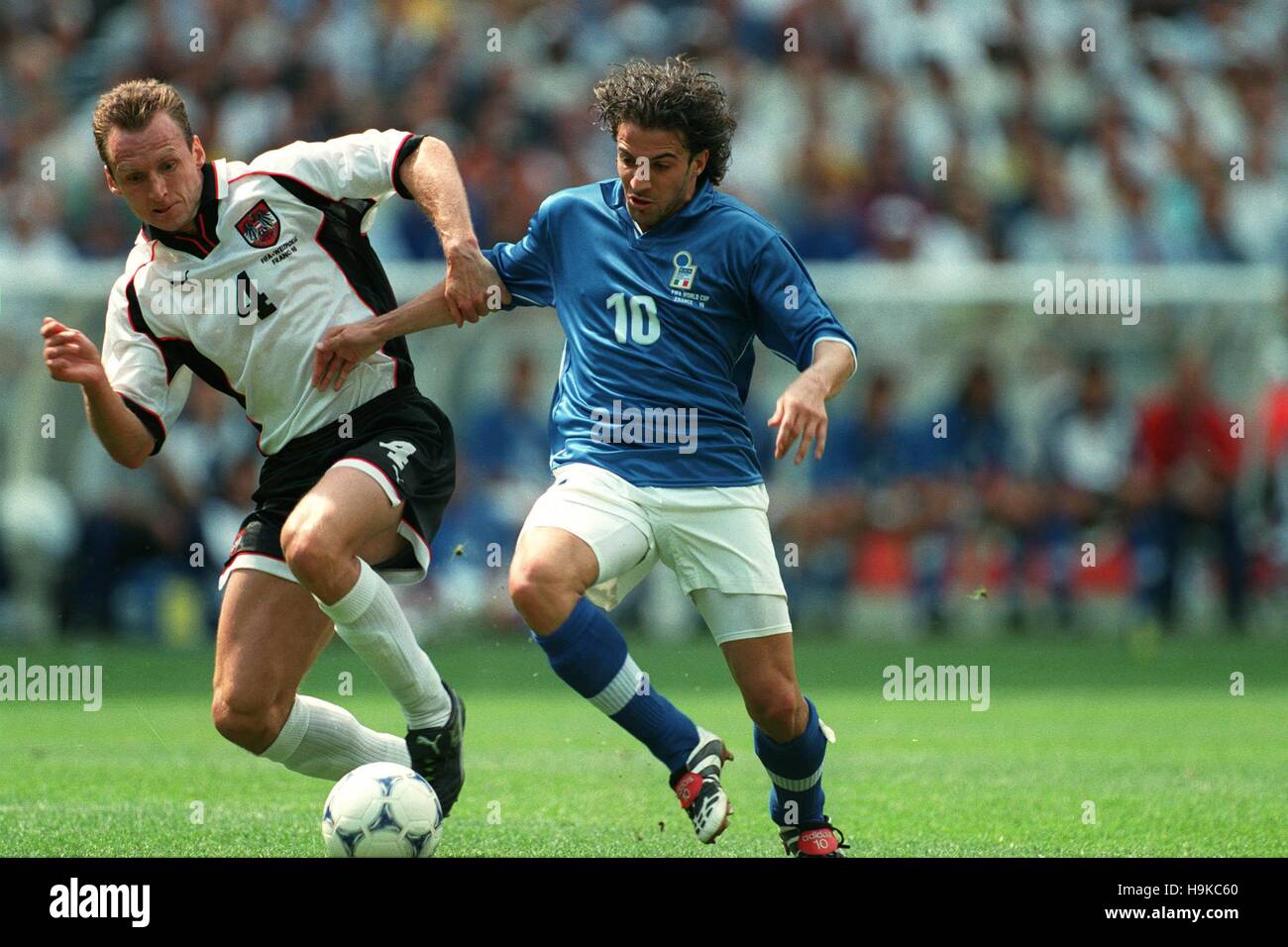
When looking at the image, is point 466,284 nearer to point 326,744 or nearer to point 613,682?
point 613,682

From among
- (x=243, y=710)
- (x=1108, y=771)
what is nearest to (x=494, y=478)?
(x=1108, y=771)

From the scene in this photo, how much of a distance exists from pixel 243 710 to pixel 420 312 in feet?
4.45

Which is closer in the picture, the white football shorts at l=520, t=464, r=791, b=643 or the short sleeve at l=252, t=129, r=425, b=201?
the white football shorts at l=520, t=464, r=791, b=643

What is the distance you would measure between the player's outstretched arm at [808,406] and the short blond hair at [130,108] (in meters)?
2.14

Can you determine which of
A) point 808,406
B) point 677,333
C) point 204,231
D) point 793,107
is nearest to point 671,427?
point 677,333

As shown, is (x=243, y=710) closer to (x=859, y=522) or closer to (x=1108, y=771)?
(x=1108, y=771)

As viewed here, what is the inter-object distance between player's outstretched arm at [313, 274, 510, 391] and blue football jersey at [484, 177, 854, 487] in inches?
14.4

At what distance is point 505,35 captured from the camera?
15883mm

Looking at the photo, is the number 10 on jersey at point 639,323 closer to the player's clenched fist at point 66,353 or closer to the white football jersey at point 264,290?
the white football jersey at point 264,290

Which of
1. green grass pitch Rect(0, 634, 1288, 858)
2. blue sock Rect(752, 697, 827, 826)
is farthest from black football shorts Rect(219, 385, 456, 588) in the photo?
blue sock Rect(752, 697, 827, 826)

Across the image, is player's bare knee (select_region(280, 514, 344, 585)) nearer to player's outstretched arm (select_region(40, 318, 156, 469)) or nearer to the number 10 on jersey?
player's outstretched arm (select_region(40, 318, 156, 469))

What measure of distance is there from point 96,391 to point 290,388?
629 millimetres

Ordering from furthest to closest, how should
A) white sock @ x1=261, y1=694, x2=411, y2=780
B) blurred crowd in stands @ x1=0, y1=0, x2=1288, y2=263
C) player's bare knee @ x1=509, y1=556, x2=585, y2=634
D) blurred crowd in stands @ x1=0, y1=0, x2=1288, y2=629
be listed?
blurred crowd in stands @ x1=0, y1=0, x2=1288, y2=263, blurred crowd in stands @ x1=0, y1=0, x2=1288, y2=629, white sock @ x1=261, y1=694, x2=411, y2=780, player's bare knee @ x1=509, y1=556, x2=585, y2=634

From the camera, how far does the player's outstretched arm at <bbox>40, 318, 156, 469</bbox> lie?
5258 mm
